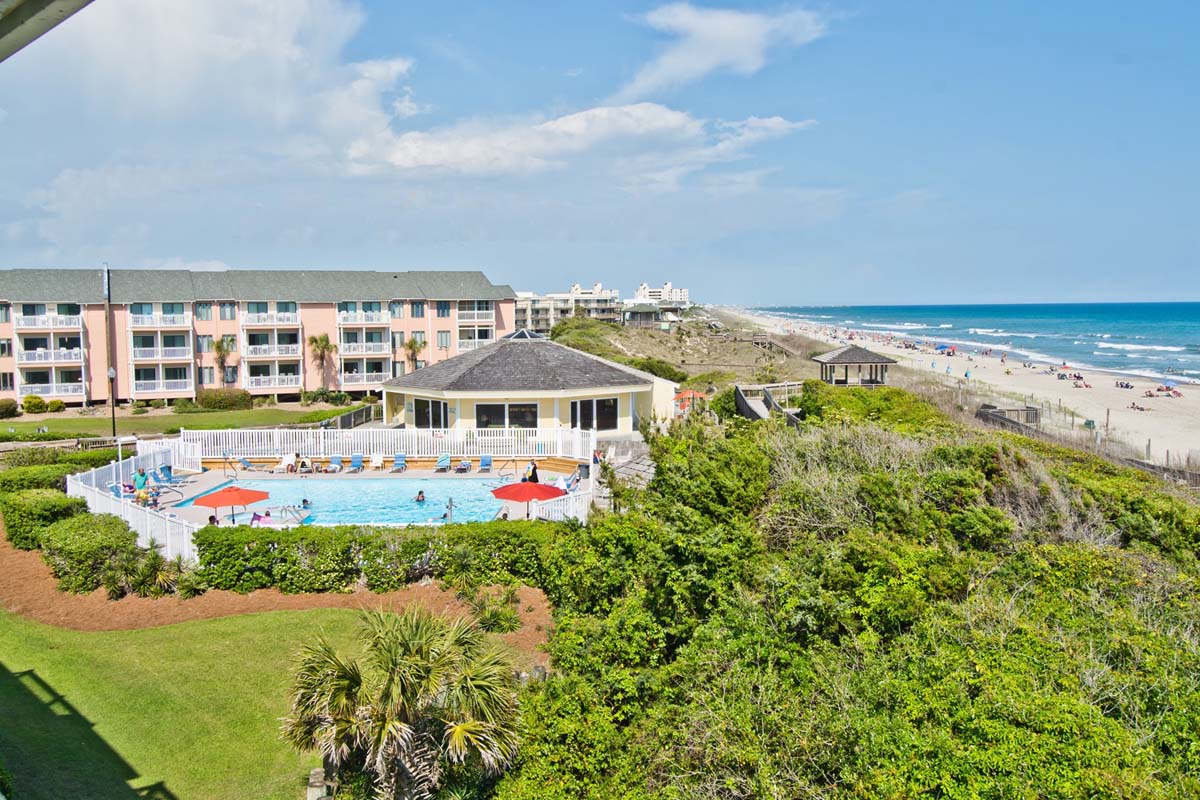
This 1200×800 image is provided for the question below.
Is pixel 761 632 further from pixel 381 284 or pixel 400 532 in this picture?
pixel 381 284

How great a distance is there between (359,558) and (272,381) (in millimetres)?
40242

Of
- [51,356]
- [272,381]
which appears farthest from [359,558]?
[51,356]

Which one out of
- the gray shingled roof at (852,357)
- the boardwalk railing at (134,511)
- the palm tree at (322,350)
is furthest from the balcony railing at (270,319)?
the gray shingled roof at (852,357)

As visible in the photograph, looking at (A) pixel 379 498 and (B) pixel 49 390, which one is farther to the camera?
(B) pixel 49 390

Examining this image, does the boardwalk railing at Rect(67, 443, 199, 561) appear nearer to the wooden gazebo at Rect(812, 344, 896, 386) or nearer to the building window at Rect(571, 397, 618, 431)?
the building window at Rect(571, 397, 618, 431)

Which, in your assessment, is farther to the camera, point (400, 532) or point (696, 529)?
point (400, 532)

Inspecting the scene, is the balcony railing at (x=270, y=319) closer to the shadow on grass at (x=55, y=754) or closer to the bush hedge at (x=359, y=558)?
the bush hedge at (x=359, y=558)

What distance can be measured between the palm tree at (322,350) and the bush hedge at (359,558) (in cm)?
3936

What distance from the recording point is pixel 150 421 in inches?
1641

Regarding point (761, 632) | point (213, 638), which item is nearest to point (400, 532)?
point (213, 638)

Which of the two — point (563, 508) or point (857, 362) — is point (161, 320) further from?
point (857, 362)

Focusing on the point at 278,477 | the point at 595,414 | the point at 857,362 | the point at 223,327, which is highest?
the point at 223,327

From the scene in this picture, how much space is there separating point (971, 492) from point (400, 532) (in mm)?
10898

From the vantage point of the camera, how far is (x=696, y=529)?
12.2m
